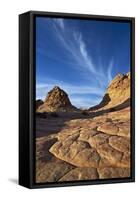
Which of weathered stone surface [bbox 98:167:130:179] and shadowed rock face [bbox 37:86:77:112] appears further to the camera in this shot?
weathered stone surface [bbox 98:167:130:179]

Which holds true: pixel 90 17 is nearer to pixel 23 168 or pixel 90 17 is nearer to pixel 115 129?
pixel 115 129

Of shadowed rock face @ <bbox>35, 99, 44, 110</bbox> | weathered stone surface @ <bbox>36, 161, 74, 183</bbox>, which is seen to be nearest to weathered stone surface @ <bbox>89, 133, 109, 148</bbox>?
weathered stone surface @ <bbox>36, 161, 74, 183</bbox>

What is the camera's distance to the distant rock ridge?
396 inches

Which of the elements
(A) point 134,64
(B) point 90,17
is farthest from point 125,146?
(B) point 90,17

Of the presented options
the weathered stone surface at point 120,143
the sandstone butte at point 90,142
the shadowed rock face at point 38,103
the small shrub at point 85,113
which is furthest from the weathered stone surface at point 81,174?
the shadowed rock face at point 38,103

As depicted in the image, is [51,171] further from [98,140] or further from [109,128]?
[109,128]

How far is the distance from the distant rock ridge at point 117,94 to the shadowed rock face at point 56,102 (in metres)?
0.36

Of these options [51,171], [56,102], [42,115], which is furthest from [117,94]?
[51,171]

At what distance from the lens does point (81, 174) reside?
9.85 metres

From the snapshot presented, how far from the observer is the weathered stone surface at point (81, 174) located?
32.1 ft

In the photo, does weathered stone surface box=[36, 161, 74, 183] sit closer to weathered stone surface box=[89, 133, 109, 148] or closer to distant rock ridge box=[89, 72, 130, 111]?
weathered stone surface box=[89, 133, 109, 148]

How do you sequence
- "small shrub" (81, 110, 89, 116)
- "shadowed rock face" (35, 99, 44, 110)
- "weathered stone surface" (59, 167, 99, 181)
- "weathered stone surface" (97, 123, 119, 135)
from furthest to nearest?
1. "weathered stone surface" (97, 123, 119, 135)
2. "small shrub" (81, 110, 89, 116)
3. "weathered stone surface" (59, 167, 99, 181)
4. "shadowed rock face" (35, 99, 44, 110)

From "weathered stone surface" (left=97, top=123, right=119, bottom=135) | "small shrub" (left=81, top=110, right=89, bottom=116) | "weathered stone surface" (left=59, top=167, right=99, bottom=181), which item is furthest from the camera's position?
"weathered stone surface" (left=97, top=123, right=119, bottom=135)

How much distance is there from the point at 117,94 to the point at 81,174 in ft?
3.84
